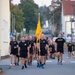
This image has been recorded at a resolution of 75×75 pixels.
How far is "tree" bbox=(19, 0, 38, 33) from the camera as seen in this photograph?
131750mm

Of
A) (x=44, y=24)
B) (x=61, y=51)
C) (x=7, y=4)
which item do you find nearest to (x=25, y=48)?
(x=61, y=51)

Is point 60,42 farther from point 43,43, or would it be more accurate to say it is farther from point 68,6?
point 68,6

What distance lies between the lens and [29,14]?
135500mm

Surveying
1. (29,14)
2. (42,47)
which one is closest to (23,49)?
(42,47)

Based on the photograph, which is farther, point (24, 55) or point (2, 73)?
point (24, 55)

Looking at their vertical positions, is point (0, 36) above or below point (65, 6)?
below

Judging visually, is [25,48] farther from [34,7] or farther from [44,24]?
[44,24]

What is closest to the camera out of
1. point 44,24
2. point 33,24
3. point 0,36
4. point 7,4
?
point 0,36

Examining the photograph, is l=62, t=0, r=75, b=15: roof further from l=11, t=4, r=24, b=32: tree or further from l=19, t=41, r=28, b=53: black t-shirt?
l=19, t=41, r=28, b=53: black t-shirt

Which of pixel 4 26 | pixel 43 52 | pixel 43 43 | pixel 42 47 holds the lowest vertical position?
pixel 43 52

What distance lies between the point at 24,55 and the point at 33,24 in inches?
4288

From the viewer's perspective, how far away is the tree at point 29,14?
132 m

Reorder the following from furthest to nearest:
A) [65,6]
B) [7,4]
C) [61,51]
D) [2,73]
A: [65,6]
[7,4]
[61,51]
[2,73]

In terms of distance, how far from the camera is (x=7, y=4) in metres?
39.0
